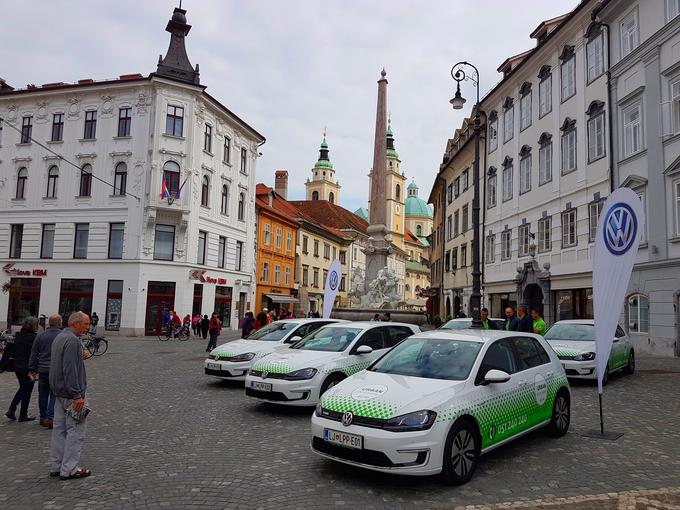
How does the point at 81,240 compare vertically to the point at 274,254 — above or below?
below

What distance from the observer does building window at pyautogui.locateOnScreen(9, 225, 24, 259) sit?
34.0m

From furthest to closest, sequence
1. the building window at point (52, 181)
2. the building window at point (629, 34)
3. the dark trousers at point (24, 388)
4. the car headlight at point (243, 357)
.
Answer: the building window at point (52, 181) < the building window at point (629, 34) < the car headlight at point (243, 357) < the dark trousers at point (24, 388)

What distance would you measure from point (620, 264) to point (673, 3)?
15280 mm

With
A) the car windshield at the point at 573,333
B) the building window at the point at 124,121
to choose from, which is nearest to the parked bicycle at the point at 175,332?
the building window at the point at 124,121

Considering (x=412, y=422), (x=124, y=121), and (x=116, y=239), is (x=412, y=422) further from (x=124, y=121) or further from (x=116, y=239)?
(x=124, y=121)

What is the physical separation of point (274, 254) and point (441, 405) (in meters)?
39.7

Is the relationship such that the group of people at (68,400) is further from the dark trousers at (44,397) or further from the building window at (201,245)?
the building window at (201,245)

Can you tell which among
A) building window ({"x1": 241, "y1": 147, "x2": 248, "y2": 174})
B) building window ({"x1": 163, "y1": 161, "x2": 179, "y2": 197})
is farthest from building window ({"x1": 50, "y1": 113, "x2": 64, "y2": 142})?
building window ({"x1": 241, "y1": 147, "x2": 248, "y2": 174})

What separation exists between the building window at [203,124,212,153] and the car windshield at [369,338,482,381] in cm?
3004

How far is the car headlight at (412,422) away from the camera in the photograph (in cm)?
519

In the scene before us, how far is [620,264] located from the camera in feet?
25.3

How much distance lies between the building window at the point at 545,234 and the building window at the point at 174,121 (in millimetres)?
21670

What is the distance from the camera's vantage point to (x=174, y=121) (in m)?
32.7

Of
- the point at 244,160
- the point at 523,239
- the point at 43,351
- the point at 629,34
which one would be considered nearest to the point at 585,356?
the point at 43,351
